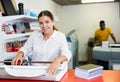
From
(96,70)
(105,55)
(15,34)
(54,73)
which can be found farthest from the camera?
(105,55)

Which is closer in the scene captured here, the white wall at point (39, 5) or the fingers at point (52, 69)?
the fingers at point (52, 69)

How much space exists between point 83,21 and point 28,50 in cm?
496

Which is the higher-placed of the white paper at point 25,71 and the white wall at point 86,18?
the white wall at point 86,18

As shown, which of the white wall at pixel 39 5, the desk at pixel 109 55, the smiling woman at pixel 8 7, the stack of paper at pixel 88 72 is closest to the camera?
the stack of paper at pixel 88 72

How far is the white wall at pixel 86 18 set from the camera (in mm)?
6520

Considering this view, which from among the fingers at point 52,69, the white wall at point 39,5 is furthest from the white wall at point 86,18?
the fingers at point 52,69

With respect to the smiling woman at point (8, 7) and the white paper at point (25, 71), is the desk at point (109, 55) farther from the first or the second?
the white paper at point (25, 71)

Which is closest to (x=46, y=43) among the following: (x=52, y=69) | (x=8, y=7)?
(x=52, y=69)

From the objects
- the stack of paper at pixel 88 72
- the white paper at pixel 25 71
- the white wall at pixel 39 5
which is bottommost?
the stack of paper at pixel 88 72

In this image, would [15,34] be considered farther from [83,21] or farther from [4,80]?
[83,21]

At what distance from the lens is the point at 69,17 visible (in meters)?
6.88

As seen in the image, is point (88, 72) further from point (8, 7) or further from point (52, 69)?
point (8, 7)

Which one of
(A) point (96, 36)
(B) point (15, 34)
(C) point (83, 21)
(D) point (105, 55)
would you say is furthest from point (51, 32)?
(C) point (83, 21)

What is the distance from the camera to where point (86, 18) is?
6.71m
